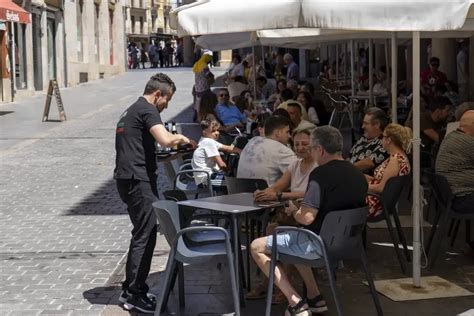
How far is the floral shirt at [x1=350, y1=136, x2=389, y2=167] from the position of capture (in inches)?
286

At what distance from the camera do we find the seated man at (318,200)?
5.16 metres

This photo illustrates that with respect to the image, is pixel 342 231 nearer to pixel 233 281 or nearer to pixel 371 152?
pixel 233 281

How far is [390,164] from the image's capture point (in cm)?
668

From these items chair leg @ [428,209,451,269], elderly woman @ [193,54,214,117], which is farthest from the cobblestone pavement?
chair leg @ [428,209,451,269]

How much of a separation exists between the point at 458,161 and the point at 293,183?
1.40 m

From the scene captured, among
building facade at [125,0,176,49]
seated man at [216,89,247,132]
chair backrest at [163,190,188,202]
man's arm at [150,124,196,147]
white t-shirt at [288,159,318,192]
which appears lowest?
chair backrest at [163,190,188,202]

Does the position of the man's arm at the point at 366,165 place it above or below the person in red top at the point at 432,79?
below

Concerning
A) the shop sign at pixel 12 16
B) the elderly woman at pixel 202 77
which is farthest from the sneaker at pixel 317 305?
the shop sign at pixel 12 16

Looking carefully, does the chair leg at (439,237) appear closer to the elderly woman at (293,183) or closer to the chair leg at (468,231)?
the chair leg at (468,231)

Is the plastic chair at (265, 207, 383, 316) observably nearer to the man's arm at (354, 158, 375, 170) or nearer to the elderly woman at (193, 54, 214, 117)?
the man's arm at (354, 158, 375, 170)

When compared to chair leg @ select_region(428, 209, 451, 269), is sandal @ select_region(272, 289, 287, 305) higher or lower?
lower

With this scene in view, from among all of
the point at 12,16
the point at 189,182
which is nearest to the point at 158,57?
the point at 12,16

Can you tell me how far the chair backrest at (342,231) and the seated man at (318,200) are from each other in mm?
73

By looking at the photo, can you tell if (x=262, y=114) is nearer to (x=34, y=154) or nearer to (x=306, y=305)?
(x=34, y=154)
